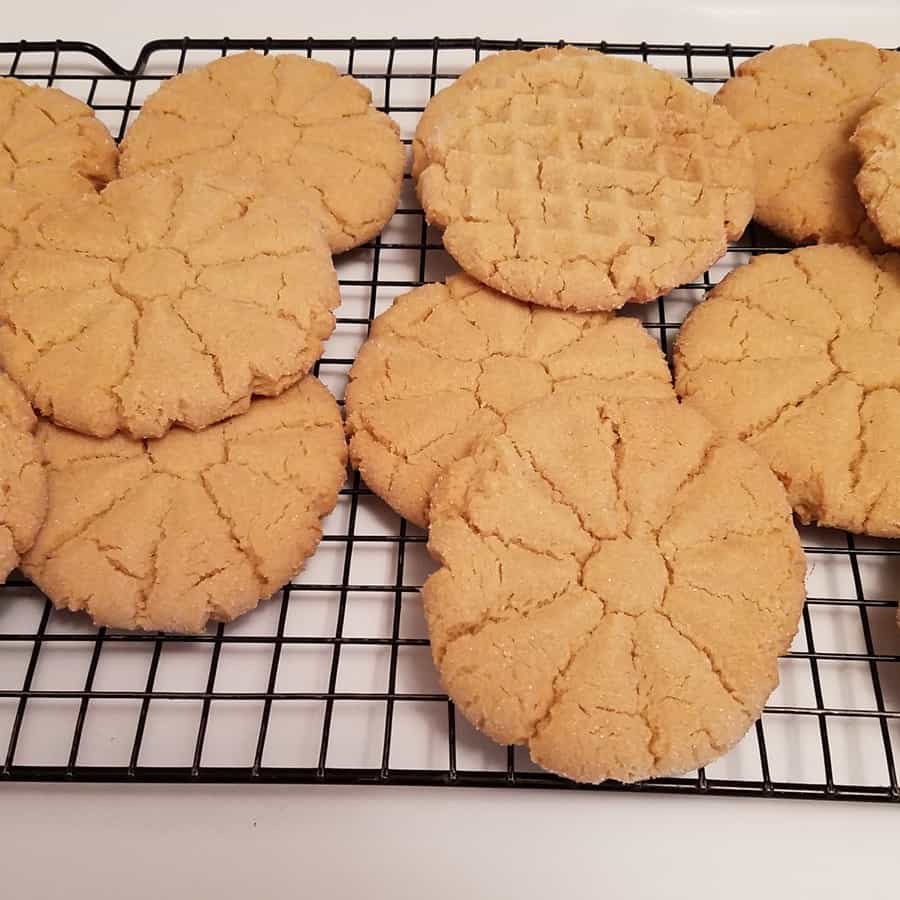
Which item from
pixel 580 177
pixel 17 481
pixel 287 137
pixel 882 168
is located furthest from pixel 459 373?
pixel 882 168

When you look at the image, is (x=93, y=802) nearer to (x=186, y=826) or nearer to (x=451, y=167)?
(x=186, y=826)

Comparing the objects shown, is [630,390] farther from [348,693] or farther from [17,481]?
[17,481]

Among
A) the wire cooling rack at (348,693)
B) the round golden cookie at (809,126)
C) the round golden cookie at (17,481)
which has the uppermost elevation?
the round golden cookie at (809,126)

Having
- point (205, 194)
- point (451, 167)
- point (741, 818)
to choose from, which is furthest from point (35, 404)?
point (741, 818)

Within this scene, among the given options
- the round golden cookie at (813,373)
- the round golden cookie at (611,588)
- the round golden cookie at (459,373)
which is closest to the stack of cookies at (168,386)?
the round golden cookie at (459,373)

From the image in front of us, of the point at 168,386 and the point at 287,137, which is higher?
the point at 287,137

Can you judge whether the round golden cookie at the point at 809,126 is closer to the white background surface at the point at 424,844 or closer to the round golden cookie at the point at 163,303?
the round golden cookie at the point at 163,303
